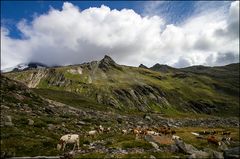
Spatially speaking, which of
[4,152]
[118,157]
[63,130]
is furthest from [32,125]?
[118,157]

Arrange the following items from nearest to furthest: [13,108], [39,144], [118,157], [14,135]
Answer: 1. [118,157]
2. [39,144]
3. [14,135]
4. [13,108]

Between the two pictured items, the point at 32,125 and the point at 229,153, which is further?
the point at 32,125

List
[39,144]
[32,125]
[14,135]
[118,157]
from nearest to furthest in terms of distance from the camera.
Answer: [118,157]
[39,144]
[14,135]
[32,125]

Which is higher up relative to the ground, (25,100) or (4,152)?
(25,100)

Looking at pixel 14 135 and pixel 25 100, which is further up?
pixel 25 100

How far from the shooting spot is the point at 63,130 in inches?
2151

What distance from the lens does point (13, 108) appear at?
227 feet

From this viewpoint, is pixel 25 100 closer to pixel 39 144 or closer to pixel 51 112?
pixel 51 112

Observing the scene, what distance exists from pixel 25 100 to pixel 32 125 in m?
31.2

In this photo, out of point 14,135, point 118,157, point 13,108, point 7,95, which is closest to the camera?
point 118,157

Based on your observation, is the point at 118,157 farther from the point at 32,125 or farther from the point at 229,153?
the point at 32,125

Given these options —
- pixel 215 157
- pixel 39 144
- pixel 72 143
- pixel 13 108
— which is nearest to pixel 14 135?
pixel 39 144

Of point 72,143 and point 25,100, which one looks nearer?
point 72,143

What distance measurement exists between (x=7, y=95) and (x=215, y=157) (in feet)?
192
